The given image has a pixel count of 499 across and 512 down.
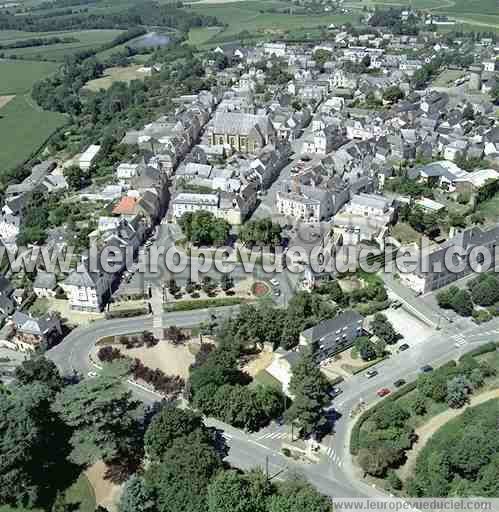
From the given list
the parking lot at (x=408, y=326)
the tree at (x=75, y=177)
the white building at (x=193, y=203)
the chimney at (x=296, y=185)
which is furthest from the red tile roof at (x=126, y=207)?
the parking lot at (x=408, y=326)

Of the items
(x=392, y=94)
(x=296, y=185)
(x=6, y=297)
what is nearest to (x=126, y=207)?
(x=6, y=297)

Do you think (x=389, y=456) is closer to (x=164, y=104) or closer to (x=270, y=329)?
(x=270, y=329)

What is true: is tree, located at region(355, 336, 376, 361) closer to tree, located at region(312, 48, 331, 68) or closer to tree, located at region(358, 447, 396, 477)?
tree, located at region(358, 447, 396, 477)

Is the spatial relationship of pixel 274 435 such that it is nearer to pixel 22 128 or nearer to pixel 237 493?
pixel 237 493

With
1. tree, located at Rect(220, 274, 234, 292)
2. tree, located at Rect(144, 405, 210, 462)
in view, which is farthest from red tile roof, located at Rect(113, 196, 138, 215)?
tree, located at Rect(144, 405, 210, 462)

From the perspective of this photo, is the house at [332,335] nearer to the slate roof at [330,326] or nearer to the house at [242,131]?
the slate roof at [330,326]
